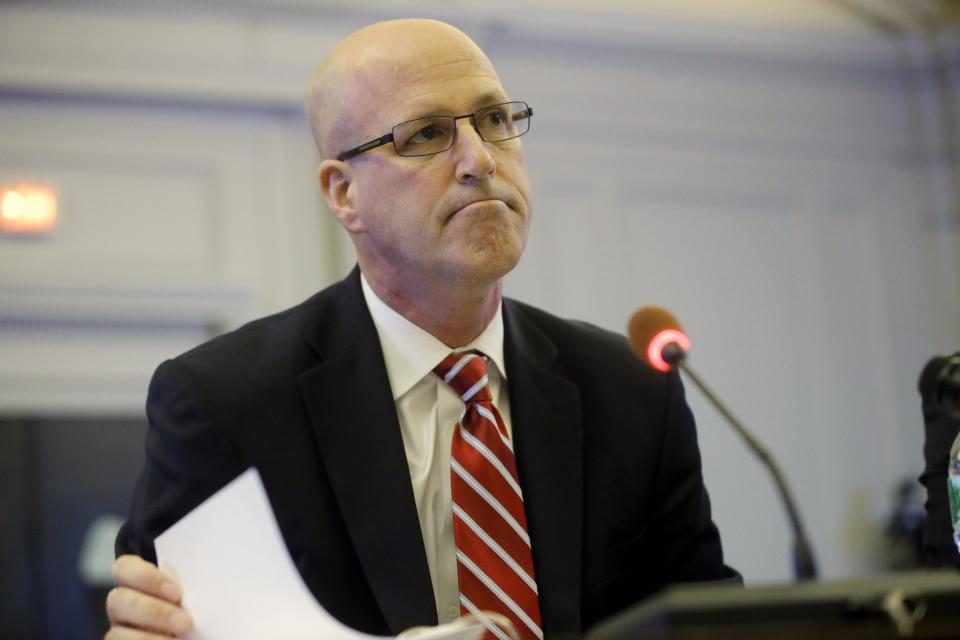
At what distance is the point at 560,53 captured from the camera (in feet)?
14.3

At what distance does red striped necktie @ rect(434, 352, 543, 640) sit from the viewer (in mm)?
1629

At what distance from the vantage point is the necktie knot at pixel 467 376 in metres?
1.80

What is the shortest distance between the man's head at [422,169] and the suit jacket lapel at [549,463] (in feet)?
0.53

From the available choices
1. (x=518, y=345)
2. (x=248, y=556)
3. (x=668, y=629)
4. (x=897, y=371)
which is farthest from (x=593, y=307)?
(x=668, y=629)

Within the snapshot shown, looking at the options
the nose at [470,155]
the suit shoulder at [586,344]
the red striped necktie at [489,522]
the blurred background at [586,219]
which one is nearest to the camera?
the red striped necktie at [489,522]

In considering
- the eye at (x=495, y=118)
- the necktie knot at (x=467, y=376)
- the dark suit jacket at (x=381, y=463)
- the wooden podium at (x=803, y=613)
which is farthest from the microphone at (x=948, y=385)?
the eye at (x=495, y=118)

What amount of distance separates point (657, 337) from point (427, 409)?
52cm

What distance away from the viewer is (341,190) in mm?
2010

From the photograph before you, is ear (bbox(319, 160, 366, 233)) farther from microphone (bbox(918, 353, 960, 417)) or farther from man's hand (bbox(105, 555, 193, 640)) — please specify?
microphone (bbox(918, 353, 960, 417))

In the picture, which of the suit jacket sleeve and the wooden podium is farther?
the suit jacket sleeve

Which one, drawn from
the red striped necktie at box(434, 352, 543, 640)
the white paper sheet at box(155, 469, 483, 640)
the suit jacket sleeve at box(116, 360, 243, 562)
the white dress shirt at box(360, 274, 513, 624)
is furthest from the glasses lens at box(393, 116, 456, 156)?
the white paper sheet at box(155, 469, 483, 640)

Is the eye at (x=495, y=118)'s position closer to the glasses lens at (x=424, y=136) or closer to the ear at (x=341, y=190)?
the glasses lens at (x=424, y=136)

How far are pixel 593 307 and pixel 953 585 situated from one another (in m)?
3.33

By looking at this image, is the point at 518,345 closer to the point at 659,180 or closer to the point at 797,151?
the point at 659,180
